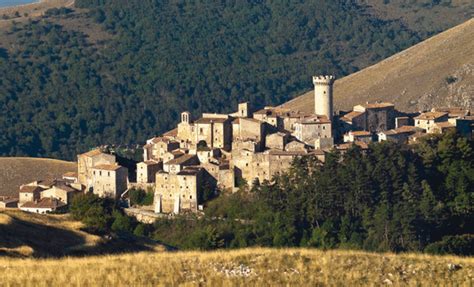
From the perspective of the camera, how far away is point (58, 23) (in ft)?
581

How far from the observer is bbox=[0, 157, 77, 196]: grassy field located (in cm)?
7469

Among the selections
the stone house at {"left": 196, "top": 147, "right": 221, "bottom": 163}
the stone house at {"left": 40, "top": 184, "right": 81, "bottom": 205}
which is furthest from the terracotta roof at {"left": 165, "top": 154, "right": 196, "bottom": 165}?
the stone house at {"left": 40, "top": 184, "right": 81, "bottom": 205}

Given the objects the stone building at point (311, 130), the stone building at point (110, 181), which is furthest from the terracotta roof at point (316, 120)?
the stone building at point (110, 181)

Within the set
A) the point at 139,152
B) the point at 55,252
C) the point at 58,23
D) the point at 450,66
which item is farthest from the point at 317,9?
the point at 55,252

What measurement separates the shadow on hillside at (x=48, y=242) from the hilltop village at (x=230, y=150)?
1776 centimetres

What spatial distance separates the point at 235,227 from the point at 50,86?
108 metres

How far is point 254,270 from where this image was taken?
74.7 feet

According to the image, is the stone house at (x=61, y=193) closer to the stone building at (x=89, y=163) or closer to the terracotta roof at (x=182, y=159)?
the stone building at (x=89, y=163)

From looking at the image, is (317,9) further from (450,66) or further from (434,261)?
(434,261)

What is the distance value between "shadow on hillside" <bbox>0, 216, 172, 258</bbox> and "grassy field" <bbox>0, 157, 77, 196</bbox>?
1515 inches

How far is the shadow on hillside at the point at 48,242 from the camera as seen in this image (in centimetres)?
3052

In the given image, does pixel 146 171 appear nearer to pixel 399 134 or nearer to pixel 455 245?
pixel 399 134

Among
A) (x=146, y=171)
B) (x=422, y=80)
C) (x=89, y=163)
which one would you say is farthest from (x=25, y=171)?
(x=422, y=80)

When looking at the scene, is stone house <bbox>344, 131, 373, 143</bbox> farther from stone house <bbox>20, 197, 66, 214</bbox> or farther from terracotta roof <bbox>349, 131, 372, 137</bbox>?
stone house <bbox>20, 197, 66, 214</bbox>
